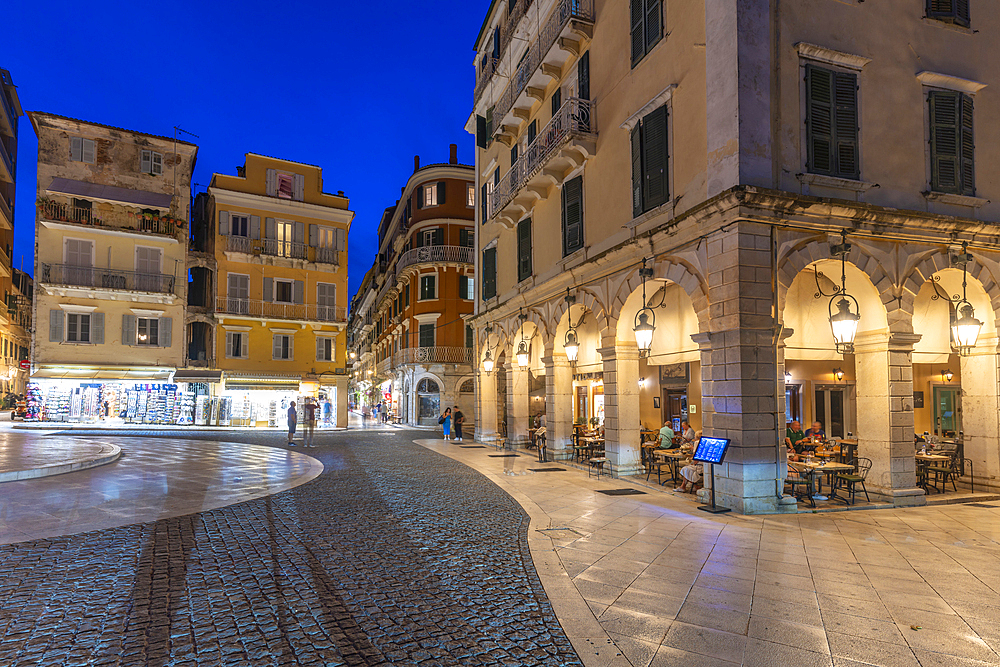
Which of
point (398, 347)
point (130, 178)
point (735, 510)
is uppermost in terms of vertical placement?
point (130, 178)

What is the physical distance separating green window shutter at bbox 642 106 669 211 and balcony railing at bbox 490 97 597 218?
8.13 ft

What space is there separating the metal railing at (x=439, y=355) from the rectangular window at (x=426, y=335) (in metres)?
0.53

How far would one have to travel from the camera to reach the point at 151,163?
106ft

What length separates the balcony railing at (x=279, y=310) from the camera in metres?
32.7

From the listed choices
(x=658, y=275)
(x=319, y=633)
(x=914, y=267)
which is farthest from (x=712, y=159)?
(x=319, y=633)

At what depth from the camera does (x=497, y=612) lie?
209 inches

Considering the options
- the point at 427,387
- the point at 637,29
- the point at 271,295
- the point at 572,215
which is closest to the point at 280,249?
the point at 271,295

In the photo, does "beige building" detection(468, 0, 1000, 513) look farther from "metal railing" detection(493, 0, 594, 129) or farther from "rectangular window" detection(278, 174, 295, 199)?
"rectangular window" detection(278, 174, 295, 199)

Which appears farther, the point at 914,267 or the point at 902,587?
the point at 914,267

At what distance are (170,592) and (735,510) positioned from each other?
7.97 m

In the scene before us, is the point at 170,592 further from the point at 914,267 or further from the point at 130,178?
the point at 130,178

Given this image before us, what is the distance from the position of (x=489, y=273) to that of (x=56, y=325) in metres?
23.0

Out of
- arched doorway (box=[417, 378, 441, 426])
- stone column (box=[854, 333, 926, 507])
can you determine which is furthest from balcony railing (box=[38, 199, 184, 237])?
stone column (box=[854, 333, 926, 507])

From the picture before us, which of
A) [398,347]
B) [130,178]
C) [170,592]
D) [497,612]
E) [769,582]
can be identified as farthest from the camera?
[398,347]
